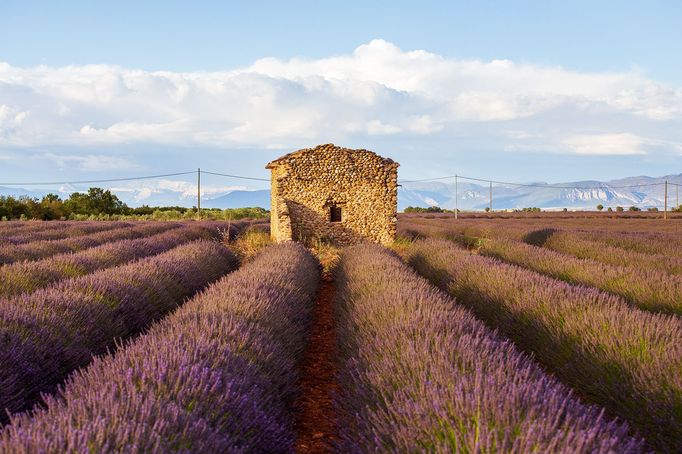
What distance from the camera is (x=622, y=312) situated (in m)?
4.20

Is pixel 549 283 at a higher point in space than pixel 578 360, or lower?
higher

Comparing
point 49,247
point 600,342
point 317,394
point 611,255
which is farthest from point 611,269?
point 49,247

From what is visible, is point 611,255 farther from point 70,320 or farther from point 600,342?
point 70,320

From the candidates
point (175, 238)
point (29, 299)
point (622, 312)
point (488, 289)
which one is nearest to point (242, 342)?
point (29, 299)

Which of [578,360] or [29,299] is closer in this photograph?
[578,360]

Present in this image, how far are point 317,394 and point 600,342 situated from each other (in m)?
2.16

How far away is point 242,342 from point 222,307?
1.02 meters

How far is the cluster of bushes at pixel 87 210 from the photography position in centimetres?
2842

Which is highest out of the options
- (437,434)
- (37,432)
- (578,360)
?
(37,432)

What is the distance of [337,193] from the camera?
15.5 meters

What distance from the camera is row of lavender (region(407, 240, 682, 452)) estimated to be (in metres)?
3.24

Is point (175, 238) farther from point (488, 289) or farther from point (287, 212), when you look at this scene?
point (488, 289)

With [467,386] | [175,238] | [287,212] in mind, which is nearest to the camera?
[467,386]

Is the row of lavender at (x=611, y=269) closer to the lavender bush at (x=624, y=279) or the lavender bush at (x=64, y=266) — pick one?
the lavender bush at (x=624, y=279)
